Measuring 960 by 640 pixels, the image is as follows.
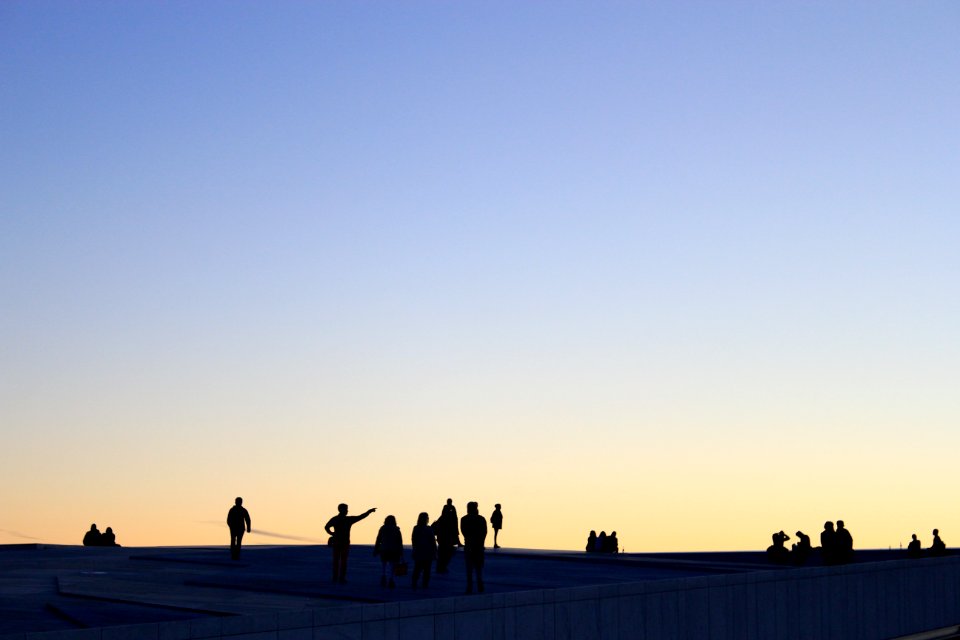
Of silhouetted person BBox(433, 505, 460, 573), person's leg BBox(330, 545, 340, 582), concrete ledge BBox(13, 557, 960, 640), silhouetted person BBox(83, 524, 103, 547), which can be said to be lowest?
concrete ledge BBox(13, 557, 960, 640)

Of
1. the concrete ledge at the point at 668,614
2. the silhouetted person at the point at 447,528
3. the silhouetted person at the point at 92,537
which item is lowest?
the concrete ledge at the point at 668,614

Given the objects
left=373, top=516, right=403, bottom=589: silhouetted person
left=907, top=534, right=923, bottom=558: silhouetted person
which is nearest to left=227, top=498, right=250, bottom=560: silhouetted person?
left=373, top=516, right=403, bottom=589: silhouetted person

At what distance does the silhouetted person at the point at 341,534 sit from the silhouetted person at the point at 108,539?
76.7 ft

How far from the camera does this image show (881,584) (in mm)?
41656

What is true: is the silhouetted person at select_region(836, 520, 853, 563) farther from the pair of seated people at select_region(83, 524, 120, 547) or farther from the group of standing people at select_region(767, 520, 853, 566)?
the pair of seated people at select_region(83, 524, 120, 547)

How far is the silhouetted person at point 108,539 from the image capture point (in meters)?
51.7

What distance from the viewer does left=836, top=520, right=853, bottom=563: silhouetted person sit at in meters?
40.4

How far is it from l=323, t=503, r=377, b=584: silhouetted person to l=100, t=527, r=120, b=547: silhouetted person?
23.4m

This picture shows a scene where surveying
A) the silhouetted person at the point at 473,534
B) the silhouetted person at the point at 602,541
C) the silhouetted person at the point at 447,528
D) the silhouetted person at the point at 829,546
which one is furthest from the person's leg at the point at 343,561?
the silhouetted person at the point at 602,541

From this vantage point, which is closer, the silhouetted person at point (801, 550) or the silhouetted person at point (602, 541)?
the silhouetted person at point (801, 550)

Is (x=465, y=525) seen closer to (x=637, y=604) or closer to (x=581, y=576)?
(x=637, y=604)

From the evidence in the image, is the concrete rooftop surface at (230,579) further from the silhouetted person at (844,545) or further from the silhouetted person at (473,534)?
the silhouetted person at (844,545)

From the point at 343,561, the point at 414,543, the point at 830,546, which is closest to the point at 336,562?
the point at 343,561

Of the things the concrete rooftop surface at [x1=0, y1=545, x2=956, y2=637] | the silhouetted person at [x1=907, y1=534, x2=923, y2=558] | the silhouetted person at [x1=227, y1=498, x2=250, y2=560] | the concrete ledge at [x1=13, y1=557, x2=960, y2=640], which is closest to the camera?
the concrete ledge at [x1=13, y1=557, x2=960, y2=640]
